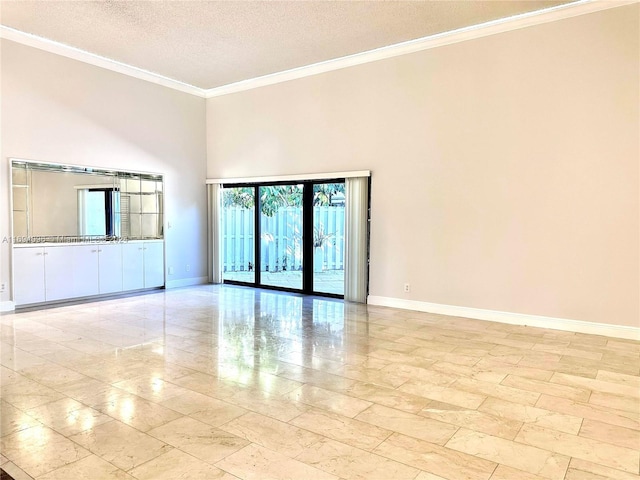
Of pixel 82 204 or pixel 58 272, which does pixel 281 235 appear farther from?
pixel 58 272

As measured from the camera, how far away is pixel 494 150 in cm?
575

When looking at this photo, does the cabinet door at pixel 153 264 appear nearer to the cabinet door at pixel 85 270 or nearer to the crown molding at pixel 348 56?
the cabinet door at pixel 85 270

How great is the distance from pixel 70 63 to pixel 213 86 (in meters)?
2.53

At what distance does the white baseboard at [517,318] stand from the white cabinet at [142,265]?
13.1ft

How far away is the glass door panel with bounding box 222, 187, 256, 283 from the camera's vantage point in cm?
873

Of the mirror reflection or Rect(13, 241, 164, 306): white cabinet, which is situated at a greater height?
the mirror reflection

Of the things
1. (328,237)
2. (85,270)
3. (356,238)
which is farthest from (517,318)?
(85,270)

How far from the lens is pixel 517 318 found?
566cm

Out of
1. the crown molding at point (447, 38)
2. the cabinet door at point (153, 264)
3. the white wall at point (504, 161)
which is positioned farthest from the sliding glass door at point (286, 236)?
the crown molding at point (447, 38)

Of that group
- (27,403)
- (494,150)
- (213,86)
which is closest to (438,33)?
(494,150)

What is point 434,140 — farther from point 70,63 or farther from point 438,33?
point 70,63

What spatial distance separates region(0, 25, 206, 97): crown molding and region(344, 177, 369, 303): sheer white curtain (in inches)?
154

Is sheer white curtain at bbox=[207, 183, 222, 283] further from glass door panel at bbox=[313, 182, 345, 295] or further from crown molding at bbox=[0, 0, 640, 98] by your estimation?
glass door panel at bbox=[313, 182, 345, 295]

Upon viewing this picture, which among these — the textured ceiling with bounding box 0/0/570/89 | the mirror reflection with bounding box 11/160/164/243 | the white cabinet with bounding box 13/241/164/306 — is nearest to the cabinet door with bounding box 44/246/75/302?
the white cabinet with bounding box 13/241/164/306
